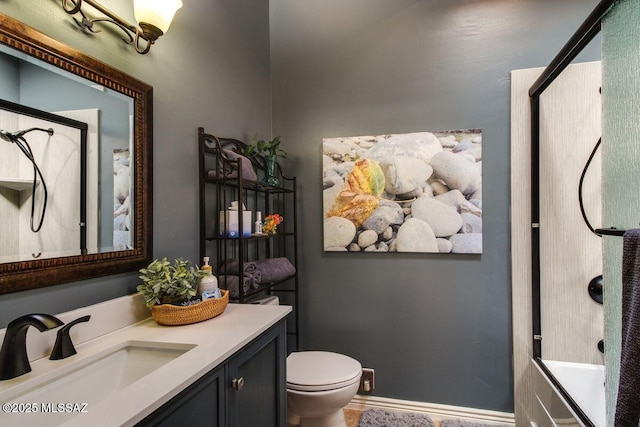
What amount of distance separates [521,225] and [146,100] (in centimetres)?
204

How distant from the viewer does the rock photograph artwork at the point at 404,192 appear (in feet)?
6.43

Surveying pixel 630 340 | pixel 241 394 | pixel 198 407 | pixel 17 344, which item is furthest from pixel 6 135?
pixel 630 340

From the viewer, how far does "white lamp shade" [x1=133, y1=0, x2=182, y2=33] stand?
43.0 inches

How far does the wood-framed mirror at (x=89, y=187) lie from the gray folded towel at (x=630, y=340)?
4.85 feet

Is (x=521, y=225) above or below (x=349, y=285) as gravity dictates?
above

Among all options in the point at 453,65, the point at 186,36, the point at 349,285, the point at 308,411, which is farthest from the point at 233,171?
the point at 453,65

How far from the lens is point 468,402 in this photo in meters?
1.97

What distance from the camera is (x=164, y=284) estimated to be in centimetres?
114

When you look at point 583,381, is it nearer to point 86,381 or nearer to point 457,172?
point 457,172

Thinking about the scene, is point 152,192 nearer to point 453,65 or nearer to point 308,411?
point 308,411

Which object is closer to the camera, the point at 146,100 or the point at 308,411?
the point at 146,100

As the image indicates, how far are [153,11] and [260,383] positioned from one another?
1.31m

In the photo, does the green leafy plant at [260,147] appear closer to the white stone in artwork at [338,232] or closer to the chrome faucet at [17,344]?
the white stone in artwork at [338,232]

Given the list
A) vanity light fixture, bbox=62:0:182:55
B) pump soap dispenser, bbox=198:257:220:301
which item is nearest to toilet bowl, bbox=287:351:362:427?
pump soap dispenser, bbox=198:257:220:301
